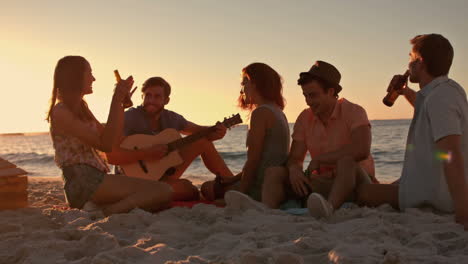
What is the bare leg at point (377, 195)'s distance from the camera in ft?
12.2

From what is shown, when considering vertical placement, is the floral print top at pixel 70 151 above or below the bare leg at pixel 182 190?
above

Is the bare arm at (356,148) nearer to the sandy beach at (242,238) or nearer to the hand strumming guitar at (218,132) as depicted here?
the sandy beach at (242,238)

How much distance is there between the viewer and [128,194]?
4.14 m

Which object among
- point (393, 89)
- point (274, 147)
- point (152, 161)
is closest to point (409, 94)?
point (393, 89)

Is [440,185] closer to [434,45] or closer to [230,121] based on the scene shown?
[434,45]

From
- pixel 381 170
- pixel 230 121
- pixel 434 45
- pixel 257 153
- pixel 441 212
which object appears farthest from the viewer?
pixel 381 170

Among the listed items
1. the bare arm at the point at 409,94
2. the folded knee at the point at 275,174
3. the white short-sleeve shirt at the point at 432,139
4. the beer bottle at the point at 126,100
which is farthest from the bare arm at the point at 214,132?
the white short-sleeve shirt at the point at 432,139

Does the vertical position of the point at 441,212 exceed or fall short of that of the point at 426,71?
it falls short

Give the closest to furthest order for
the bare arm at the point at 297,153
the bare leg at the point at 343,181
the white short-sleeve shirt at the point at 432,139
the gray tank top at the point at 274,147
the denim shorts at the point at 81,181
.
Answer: the white short-sleeve shirt at the point at 432,139
the bare leg at the point at 343,181
the denim shorts at the point at 81,181
the bare arm at the point at 297,153
the gray tank top at the point at 274,147

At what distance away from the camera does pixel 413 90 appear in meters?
4.09

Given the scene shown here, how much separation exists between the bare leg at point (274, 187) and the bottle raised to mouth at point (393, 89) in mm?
1117

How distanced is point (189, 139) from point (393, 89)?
2.37 metres

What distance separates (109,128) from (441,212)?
283 centimetres

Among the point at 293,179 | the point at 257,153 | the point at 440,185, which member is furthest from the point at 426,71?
the point at 257,153
